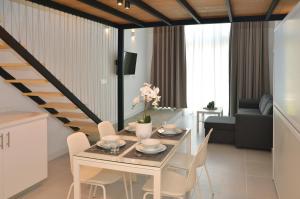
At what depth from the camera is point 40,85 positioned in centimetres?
425

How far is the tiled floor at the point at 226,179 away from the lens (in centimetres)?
323

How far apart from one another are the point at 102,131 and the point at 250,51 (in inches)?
240

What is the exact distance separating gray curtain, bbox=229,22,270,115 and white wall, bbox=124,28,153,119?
9.44 ft

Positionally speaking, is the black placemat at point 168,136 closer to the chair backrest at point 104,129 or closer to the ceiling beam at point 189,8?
the chair backrest at point 104,129

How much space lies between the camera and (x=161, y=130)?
3188 millimetres

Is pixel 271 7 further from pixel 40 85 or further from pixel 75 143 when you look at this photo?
pixel 40 85

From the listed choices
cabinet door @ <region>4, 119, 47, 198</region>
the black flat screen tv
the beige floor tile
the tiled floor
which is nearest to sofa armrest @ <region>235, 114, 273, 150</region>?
the tiled floor

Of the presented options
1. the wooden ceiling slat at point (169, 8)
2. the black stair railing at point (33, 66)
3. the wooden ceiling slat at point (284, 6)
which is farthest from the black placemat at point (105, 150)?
the wooden ceiling slat at point (284, 6)

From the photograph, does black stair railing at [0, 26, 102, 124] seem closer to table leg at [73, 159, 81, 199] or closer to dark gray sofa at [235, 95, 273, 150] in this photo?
table leg at [73, 159, 81, 199]

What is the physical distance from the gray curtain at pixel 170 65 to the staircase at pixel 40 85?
4624 mm

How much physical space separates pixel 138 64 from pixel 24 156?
6.08 metres

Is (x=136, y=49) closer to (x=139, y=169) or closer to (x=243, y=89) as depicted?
(x=243, y=89)

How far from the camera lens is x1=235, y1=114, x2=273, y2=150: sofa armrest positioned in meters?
4.87

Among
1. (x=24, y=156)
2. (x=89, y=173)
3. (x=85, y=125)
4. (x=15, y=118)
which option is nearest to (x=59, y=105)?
(x=85, y=125)
